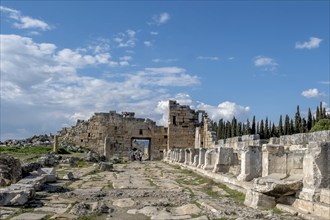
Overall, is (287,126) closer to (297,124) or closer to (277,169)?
(297,124)

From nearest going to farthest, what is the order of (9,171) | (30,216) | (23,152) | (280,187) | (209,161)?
(30,216), (280,187), (9,171), (209,161), (23,152)

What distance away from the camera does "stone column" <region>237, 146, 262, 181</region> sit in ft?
34.5

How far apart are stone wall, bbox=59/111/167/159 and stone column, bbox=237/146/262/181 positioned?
27625 millimetres

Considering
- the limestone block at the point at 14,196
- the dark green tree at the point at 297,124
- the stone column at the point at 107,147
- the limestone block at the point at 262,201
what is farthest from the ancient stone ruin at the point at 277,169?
the dark green tree at the point at 297,124

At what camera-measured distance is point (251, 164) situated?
34.6ft

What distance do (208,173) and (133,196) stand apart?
5.83m

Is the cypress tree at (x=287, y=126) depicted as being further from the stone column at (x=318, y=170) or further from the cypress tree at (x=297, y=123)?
the stone column at (x=318, y=170)

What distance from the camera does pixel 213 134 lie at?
33.9 meters

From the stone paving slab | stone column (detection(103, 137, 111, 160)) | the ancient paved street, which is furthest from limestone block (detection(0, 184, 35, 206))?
stone column (detection(103, 137, 111, 160))

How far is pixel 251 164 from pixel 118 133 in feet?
91.9

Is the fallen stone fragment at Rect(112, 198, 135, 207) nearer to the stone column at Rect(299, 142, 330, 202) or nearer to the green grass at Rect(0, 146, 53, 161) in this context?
the stone column at Rect(299, 142, 330, 202)

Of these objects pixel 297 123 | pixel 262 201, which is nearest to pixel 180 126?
pixel 297 123

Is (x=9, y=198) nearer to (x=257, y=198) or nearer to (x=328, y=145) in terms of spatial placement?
(x=257, y=198)

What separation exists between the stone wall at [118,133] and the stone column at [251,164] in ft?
90.6
